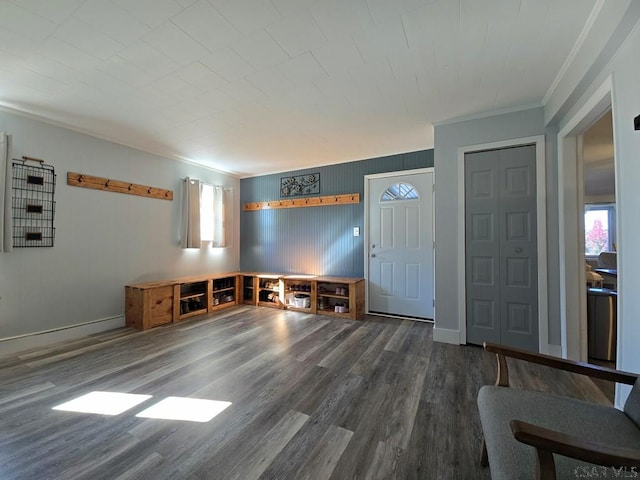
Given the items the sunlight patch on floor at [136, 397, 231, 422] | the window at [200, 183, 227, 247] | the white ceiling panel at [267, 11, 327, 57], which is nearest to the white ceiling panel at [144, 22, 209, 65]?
the white ceiling panel at [267, 11, 327, 57]

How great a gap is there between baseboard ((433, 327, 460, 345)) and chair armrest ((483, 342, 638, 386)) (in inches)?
67.3

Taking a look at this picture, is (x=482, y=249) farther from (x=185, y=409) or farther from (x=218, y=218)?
(x=218, y=218)

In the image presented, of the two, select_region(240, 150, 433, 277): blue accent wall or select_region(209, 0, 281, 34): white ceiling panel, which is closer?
select_region(209, 0, 281, 34): white ceiling panel

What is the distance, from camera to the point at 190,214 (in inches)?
170

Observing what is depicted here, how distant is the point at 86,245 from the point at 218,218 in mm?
1957

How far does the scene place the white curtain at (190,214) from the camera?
14.1 feet

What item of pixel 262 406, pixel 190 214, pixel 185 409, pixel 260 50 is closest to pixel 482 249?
pixel 262 406

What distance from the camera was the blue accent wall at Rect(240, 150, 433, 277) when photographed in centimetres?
428

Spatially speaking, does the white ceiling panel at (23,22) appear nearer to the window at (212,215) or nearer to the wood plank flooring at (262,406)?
the wood plank flooring at (262,406)

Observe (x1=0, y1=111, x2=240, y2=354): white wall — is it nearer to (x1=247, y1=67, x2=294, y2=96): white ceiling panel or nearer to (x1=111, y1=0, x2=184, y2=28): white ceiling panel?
(x1=111, y1=0, x2=184, y2=28): white ceiling panel

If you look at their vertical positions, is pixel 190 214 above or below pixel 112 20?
below

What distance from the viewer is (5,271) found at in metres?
2.70

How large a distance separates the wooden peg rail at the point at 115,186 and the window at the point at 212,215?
64cm

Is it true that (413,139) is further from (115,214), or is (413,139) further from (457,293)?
(115,214)
